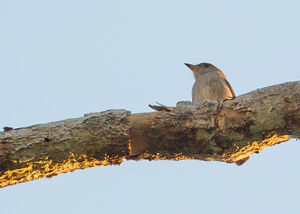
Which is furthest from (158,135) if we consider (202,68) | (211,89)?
(202,68)

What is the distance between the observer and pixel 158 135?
2678mm

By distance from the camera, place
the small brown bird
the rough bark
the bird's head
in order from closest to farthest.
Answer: the rough bark < the small brown bird < the bird's head

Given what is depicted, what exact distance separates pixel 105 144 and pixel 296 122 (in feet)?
4.01

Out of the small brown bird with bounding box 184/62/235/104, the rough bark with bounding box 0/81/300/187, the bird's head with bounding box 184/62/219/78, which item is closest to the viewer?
the rough bark with bounding box 0/81/300/187

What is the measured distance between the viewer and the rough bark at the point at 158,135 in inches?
99.0

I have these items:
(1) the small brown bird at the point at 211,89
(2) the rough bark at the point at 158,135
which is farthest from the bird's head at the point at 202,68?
(2) the rough bark at the point at 158,135

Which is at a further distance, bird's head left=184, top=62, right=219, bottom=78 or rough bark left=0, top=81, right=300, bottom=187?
bird's head left=184, top=62, right=219, bottom=78

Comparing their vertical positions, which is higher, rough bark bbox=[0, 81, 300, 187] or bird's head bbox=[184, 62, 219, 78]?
bird's head bbox=[184, 62, 219, 78]

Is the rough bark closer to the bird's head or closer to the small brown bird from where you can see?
the small brown bird

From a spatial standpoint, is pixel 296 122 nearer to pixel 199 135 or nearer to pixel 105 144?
pixel 199 135

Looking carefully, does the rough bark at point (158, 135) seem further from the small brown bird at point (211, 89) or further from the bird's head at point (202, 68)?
the bird's head at point (202, 68)

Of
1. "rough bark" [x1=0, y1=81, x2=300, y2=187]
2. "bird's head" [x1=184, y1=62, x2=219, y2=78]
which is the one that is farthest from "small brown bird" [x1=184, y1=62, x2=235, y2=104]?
"rough bark" [x1=0, y1=81, x2=300, y2=187]

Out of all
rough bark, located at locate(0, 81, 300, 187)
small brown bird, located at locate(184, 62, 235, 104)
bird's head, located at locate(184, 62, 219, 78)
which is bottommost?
rough bark, located at locate(0, 81, 300, 187)

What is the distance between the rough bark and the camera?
99.0 inches
